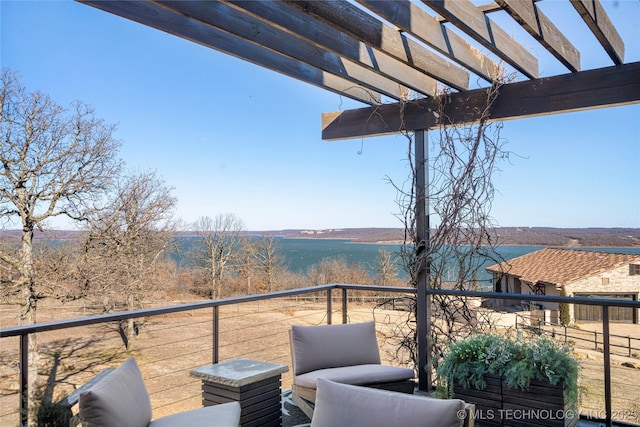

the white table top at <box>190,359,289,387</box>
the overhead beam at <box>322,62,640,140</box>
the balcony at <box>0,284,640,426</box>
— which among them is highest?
the overhead beam at <box>322,62,640,140</box>

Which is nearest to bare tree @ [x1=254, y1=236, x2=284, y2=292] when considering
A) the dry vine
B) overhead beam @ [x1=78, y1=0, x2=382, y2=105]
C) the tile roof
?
the tile roof

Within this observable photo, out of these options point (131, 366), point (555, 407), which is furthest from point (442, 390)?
point (131, 366)

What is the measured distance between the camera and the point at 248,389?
107 inches

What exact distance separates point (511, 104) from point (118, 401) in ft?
9.50

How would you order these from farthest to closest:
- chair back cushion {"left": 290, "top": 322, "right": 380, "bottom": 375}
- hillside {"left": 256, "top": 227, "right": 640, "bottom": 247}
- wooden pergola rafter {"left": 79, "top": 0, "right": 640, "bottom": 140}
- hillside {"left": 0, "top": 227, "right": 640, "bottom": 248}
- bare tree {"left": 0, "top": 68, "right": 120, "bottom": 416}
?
bare tree {"left": 0, "top": 68, "right": 120, "bottom": 416} → hillside {"left": 256, "top": 227, "right": 640, "bottom": 247} → hillside {"left": 0, "top": 227, "right": 640, "bottom": 248} → chair back cushion {"left": 290, "top": 322, "right": 380, "bottom": 375} → wooden pergola rafter {"left": 79, "top": 0, "right": 640, "bottom": 140}

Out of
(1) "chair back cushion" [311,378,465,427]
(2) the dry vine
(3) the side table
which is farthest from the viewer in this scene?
(2) the dry vine

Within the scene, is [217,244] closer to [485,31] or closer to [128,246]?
[128,246]

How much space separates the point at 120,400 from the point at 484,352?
1941mm

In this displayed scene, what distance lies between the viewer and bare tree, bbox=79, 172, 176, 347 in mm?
11180

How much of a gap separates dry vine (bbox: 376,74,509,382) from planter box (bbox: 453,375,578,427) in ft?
3.04

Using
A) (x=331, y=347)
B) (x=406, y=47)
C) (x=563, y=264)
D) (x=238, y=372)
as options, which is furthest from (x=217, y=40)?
(x=563, y=264)

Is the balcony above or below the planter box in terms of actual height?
below

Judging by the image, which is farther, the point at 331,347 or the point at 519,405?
the point at 331,347

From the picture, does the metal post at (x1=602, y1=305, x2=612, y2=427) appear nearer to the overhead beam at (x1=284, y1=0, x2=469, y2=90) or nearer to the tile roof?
the overhead beam at (x1=284, y1=0, x2=469, y2=90)
